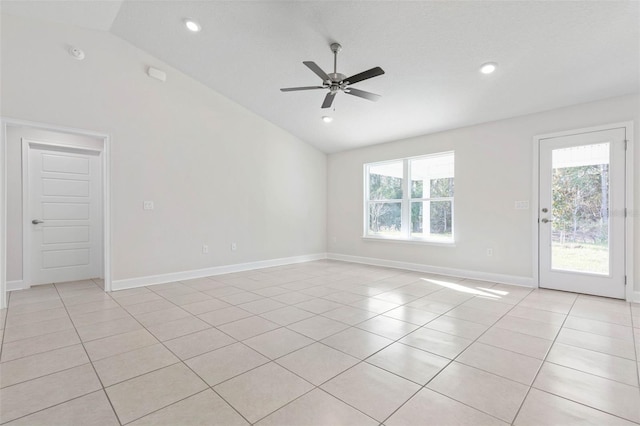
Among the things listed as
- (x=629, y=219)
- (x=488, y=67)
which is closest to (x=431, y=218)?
(x=629, y=219)

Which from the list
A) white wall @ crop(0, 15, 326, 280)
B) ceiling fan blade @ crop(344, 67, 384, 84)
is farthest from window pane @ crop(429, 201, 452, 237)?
ceiling fan blade @ crop(344, 67, 384, 84)

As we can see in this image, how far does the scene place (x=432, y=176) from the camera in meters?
5.50

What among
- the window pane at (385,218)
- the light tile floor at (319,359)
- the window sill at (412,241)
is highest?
the window pane at (385,218)

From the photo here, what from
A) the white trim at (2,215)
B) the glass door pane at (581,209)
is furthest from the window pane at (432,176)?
the white trim at (2,215)

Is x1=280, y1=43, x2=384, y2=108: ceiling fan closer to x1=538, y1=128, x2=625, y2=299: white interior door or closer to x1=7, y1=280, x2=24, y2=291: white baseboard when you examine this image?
x1=538, y1=128, x2=625, y2=299: white interior door

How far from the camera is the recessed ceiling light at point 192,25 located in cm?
359

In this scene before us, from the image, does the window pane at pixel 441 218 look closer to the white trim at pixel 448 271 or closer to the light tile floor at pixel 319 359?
the white trim at pixel 448 271

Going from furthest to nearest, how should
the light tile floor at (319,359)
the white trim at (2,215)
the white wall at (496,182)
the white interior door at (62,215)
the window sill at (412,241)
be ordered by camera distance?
the window sill at (412,241) < the white interior door at (62,215) < the white wall at (496,182) < the white trim at (2,215) < the light tile floor at (319,359)

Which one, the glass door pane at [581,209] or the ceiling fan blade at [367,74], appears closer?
the ceiling fan blade at [367,74]

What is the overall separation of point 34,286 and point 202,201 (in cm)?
267

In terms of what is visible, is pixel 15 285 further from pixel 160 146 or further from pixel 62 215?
pixel 160 146

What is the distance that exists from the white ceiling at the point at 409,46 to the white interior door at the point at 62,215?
210 centimetres

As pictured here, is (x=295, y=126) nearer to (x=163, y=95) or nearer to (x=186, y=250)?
(x=163, y=95)

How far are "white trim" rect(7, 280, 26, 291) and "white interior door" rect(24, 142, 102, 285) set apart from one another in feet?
0.41
